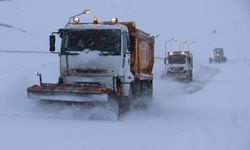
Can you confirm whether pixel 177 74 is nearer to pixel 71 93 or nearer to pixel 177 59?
pixel 177 59

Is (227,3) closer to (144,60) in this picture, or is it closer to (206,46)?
(206,46)

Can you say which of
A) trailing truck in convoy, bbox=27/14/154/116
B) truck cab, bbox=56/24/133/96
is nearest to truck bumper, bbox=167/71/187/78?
trailing truck in convoy, bbox=27/14/154/116

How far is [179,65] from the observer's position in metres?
36.3

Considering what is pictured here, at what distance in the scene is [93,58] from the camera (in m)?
13.5

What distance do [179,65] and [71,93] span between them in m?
24.5

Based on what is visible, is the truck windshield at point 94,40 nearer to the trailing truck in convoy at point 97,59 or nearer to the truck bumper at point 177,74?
the trailing truck in convoy at point 97,59

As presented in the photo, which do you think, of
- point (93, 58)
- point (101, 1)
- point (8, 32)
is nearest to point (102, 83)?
point (93, 58)

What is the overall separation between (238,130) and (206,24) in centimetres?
12558

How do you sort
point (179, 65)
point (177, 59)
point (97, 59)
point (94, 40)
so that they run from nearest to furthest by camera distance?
point (97, 59), point (94, 40), point (179, 65), point (177, 59)

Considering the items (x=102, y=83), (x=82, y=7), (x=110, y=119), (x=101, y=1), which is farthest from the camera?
(x=101, y=1)

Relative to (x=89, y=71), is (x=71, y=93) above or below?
below

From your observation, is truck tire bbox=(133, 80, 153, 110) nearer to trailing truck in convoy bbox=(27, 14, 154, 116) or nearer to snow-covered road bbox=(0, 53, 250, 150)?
snow-covered road bbox=(0, 53, 250, 150)

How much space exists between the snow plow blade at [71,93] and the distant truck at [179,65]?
23427 mm

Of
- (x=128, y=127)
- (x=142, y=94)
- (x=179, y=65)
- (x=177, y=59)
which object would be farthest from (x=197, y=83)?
(x=128, y=127)
